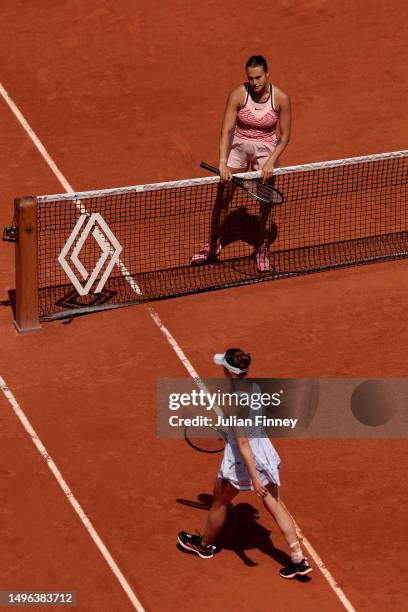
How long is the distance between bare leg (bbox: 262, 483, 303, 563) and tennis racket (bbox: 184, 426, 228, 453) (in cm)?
171

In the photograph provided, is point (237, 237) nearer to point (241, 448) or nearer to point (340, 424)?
point (340, 424)

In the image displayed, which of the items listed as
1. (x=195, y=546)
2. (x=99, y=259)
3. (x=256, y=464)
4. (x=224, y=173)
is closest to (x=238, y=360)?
(x=256, y=464)

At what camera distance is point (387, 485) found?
15672mm

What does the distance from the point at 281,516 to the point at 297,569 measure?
582 millimetres

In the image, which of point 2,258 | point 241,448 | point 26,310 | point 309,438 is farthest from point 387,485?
point 2,258

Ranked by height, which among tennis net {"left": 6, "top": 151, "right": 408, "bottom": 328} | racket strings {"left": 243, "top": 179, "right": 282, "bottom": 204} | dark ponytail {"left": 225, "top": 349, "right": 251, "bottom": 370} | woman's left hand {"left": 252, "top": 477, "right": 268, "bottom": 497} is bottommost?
woman's left hand {"left": 252, "top": 477, "right": 268, "bottom": 497}

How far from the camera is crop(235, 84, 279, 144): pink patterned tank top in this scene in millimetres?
18188

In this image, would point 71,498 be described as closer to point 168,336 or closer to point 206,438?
point 206,438

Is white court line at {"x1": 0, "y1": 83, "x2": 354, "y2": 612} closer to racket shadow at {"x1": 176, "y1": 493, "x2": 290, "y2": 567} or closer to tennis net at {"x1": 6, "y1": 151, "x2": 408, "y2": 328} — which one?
racket shadow at {"x1": 176, "y1": 493, "x2": 290, "y2": 567}

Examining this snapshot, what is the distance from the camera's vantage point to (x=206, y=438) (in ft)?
53.3

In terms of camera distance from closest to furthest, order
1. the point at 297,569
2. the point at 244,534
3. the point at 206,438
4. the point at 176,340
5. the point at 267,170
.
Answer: the point at 297,569 → the point at 244,534 → the point at 206,438 → the point at 176,340 → the point at 267,170

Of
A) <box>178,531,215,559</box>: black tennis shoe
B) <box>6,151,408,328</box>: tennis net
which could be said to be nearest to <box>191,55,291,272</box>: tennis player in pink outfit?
<box>6,151,408,328</box>: tennis net

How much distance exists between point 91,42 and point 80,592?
11.2 metres

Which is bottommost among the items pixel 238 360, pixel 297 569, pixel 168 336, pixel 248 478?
pixel 297 569
